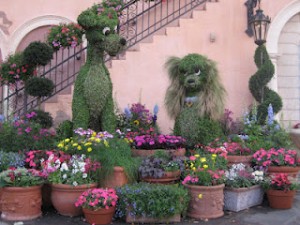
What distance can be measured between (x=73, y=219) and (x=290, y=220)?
2583 millimetres

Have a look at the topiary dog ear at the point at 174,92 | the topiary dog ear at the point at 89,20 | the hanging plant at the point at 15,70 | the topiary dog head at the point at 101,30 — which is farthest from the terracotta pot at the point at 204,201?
the hanging plant at the point at 15,70

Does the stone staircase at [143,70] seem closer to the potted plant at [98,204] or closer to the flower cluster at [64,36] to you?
the flower cluster at [64,36]

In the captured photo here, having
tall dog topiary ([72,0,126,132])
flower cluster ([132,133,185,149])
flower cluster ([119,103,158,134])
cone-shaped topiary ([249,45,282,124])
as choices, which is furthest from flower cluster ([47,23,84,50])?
cone-shaped topiary ([249,45,282,124])

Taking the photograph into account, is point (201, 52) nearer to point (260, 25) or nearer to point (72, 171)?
point (260, 25)

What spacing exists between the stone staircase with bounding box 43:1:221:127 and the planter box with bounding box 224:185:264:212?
10.8ft

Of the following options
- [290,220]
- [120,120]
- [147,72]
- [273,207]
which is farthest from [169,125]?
[290,220]

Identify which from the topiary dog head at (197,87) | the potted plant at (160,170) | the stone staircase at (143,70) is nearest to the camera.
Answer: the potted plant at (160,170)

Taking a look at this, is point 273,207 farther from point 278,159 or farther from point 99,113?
point 99,113

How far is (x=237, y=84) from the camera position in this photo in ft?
27.5

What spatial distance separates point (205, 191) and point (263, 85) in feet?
13.4

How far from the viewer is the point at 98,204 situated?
13.8 feet

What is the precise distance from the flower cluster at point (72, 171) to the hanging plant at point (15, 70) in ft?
11.9

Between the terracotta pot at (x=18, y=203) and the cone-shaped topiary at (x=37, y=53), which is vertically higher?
the cone-shaped topiary at (x=37, y=53)

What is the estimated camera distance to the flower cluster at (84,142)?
4879 mm
